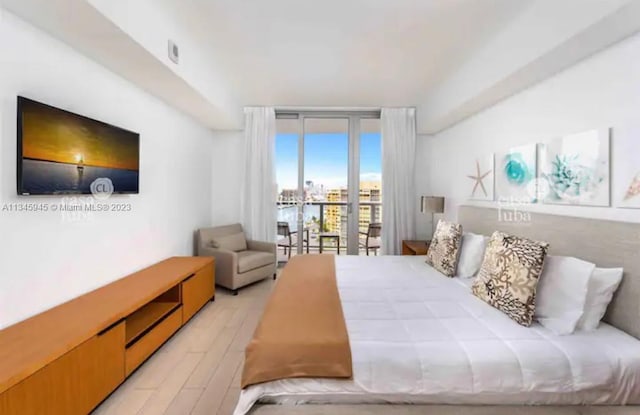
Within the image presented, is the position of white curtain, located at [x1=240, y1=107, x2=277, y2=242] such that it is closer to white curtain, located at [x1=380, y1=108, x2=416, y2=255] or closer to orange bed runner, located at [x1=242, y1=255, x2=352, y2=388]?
white curtain, located at [x1=380, y1=108, x2=416, y2=255]

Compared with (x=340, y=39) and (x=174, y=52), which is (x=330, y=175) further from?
(x=174, y=52)

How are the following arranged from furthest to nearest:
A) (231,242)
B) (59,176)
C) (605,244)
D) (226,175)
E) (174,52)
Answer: (226,175) → (231,242) → (174,52) → (59,176) → (605,244)

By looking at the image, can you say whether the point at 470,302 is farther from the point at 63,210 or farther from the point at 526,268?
the point at 63,210

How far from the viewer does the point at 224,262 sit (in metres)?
3.99

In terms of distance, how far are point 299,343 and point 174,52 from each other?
8.15ft

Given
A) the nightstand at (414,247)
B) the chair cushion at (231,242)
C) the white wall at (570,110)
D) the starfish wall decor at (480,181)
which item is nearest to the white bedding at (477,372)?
the white wall at (570,110)

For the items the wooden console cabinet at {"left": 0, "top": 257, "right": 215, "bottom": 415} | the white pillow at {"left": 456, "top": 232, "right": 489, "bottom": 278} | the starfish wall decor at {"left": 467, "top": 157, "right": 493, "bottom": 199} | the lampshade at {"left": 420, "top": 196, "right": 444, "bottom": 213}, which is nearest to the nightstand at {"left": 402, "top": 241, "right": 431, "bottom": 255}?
the lampshade at {"left": 420, "top": 196, "right": 444, "bottom": 213}

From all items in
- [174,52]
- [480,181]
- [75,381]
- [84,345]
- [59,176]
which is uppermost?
[174,52]

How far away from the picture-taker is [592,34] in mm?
1806

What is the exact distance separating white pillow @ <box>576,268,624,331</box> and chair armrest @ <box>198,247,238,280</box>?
3333 millimetres

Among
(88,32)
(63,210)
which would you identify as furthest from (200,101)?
(63,210)

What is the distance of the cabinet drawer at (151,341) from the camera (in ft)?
6.94

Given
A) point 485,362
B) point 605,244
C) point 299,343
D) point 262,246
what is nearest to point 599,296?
point 605,244

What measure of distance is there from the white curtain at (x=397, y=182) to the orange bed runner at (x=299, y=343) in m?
3.07
